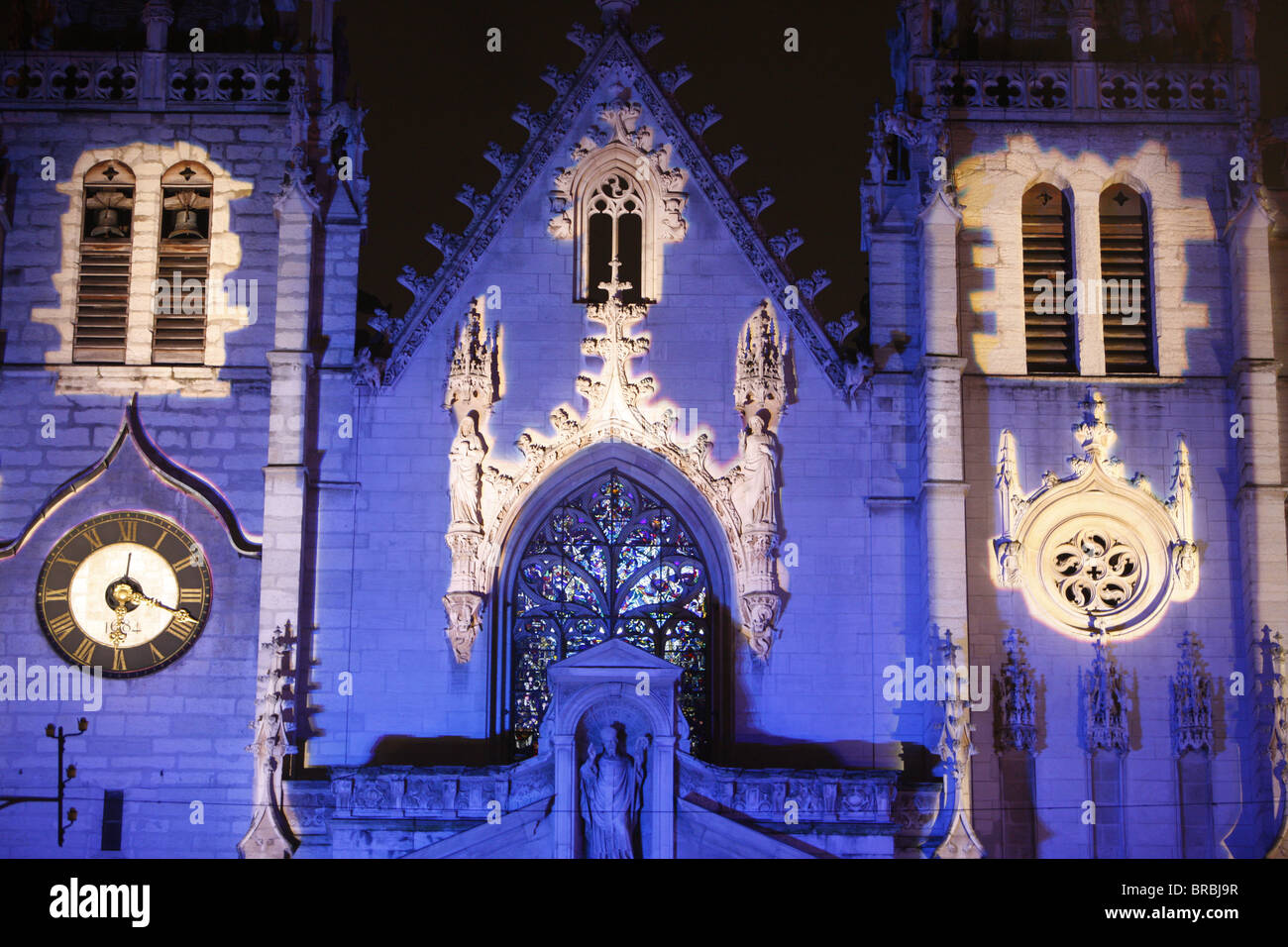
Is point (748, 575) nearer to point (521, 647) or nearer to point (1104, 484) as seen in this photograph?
point (521, 647)

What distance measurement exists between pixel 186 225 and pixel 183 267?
1.78 feet

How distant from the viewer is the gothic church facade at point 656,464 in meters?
25.1

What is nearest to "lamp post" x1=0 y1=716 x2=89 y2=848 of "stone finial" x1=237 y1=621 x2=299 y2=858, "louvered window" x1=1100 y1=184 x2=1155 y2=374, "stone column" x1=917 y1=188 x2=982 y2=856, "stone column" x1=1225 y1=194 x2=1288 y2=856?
"stone finial" x1=237 y1=621 x2=299 y2=858

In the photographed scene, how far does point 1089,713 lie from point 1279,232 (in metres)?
6.56

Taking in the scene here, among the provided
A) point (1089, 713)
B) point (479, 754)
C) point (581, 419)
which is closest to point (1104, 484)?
point (1089, 713)

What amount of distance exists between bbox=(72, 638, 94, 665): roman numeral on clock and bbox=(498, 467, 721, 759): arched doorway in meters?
4.83

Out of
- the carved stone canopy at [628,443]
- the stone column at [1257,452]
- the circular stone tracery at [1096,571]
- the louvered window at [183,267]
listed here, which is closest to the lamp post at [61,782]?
the carved stone canopy at [628,443]

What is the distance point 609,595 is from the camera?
84.8 ft

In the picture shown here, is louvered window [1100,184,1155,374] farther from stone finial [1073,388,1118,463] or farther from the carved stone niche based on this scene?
the carved stone niche

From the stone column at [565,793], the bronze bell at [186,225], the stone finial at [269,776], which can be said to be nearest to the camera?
the stone column at [565,793]

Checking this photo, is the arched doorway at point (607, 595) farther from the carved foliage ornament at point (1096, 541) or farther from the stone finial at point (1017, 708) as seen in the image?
the carved foliage ornament at point (1096, 541)

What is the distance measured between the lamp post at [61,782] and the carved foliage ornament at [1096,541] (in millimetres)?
10850

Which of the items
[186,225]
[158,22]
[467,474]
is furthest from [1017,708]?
[158,22]

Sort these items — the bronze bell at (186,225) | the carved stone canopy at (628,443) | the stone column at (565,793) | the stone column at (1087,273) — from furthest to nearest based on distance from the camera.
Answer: the bronze bell at (186,225)
the stone column at (1087,273)
the carved stone canopy at (628,443)
the stone column at (565,793)
